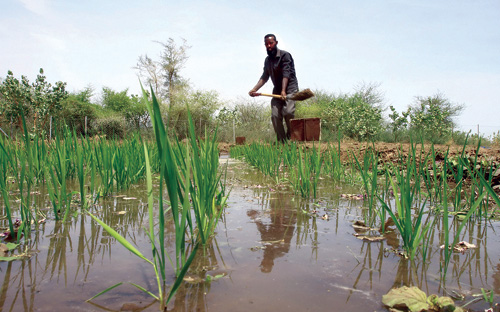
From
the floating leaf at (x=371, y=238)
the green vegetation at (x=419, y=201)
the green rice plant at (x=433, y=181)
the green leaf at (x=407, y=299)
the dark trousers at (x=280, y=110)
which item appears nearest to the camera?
the green leaf at (x=407, y=299)

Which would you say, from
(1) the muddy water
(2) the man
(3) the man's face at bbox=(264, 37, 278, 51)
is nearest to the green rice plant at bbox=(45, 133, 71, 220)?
(1) the muddy water

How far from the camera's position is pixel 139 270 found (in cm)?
100

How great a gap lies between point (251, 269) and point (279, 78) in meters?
5.90

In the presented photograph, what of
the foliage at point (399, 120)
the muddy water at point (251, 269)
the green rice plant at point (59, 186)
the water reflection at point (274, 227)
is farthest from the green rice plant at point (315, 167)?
the foliage at point (399, 120)

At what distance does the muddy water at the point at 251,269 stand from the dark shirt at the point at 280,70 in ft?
16.7

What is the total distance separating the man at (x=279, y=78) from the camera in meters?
6.23

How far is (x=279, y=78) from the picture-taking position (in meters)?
6.58

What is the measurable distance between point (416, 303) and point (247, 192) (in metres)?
1.79

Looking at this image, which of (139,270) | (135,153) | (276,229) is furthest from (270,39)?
(139,270)

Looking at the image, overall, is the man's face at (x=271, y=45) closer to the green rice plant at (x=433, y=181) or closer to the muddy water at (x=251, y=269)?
the green rice plant at (x=433, y=181)

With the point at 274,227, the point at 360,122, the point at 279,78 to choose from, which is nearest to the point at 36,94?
the point at 279,78

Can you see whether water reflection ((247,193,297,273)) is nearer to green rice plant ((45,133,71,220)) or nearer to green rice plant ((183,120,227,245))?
green rice plant ((183,120,227,245))

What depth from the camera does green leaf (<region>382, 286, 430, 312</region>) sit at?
78 cm

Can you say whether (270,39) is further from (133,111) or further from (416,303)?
(133,111)
